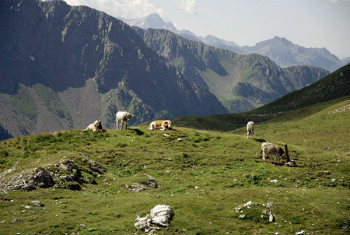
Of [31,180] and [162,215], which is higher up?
[31,180]

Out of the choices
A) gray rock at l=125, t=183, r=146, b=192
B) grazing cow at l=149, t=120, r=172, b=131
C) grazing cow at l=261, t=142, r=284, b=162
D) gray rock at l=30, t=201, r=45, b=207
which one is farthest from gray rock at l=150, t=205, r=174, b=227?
grazing cow at l=149, t=120, r=172, b=131

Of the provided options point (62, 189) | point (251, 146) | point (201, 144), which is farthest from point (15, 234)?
point (251, 146)

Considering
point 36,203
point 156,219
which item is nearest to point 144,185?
point 156,219

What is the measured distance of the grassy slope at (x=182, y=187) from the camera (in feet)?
59.5

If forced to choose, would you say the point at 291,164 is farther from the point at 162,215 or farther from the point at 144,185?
the point at 162,215

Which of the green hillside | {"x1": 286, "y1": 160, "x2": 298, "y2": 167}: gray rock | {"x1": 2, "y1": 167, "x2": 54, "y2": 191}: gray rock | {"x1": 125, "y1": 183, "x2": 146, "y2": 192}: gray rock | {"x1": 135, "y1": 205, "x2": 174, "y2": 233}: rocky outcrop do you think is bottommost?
{"x1": 135, "y1": 205, "x2": 174, "y2": 233}: rocky outcrop

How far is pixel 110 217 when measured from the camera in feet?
63.0

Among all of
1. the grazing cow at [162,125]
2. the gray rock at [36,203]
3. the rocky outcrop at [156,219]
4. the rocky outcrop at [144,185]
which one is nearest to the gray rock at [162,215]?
the rocky outcrop at [156,219]

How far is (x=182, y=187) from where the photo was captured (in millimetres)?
25750

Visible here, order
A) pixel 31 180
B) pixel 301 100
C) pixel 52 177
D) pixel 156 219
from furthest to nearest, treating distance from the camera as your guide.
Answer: pixel 301 100 < pixel 52 177 < pixel 31 180 < pixel 156 219

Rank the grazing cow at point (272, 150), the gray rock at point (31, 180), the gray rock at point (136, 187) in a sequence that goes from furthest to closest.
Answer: the grazing cow at point (272, 150) → the gray rock at point (136, 187) → the gray rock at point (31, 180)

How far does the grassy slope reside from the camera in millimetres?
18125

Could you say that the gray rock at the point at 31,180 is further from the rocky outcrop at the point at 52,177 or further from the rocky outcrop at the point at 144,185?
the rocky outcrop at the point at 144,185

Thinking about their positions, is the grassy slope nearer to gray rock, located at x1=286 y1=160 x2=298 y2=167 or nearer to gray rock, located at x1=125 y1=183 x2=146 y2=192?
gray rock, located at x1=125 y1=183 x2=146 y2=192
